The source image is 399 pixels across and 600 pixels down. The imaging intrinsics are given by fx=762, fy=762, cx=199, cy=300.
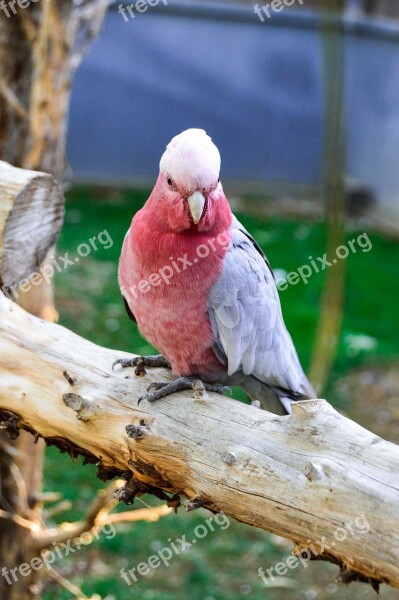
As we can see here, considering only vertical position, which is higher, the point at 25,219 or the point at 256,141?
the point at 25,219

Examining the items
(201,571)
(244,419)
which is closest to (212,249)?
(244,419)

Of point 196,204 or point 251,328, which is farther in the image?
point 251,328

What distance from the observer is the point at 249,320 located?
2014mm

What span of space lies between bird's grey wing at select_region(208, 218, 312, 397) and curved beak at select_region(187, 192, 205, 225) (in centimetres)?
23

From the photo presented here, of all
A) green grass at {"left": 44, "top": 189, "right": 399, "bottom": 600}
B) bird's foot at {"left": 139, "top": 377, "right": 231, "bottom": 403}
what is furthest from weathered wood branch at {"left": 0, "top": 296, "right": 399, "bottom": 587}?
green grass at {"left": 44, "top": 189, "right": 399, "bottom": 600}

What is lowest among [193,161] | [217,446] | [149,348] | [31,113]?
[149,348]

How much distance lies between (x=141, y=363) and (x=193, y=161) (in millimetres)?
587

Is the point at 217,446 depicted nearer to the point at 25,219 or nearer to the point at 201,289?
the point at 201,289

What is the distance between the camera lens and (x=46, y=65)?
2479 millimetres

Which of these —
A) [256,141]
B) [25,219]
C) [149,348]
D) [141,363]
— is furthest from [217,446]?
[256,141]

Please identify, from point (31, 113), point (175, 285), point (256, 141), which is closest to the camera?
point (175, 285)

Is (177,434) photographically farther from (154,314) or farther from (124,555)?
(124,555)

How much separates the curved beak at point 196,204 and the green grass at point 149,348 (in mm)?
1478

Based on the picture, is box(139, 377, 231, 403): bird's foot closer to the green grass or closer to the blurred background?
the green grass
